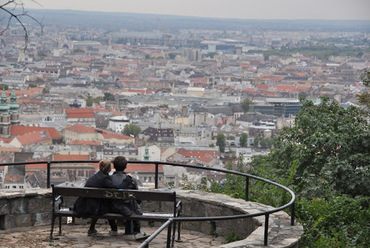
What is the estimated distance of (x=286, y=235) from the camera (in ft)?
12.3

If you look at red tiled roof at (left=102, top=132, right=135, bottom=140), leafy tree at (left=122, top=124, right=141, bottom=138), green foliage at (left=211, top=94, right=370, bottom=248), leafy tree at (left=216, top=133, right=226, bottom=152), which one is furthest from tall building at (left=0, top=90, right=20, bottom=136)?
green foliage at (left=211, top=94, right=370, bottom=248)

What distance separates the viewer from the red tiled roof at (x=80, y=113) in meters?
68.7

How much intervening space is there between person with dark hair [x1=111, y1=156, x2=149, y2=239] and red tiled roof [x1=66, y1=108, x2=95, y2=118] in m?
64.9

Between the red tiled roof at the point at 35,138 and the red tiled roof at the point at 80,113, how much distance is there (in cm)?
1094

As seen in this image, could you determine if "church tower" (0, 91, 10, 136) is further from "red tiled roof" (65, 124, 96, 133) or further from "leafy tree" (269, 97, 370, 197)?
"leafy tree" (269, 97, 370, 197)

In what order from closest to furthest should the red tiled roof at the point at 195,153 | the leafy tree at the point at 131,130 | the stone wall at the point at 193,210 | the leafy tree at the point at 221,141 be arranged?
the stone wall at the point at 193,210
the red tiled roof at the point at 195,153
the leafy tree at the point at 221,141
the leafy tree at the point at 131,130

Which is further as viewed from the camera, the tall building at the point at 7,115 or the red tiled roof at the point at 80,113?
the red tiled roof at the point at 80,113

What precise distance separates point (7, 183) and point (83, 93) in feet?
182

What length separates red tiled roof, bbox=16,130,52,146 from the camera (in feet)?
170

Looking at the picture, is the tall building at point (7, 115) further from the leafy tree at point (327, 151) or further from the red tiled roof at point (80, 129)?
the leafy tree at point (327, 151)

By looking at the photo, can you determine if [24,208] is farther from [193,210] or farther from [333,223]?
[333,223]

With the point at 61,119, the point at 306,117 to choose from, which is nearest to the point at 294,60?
the point at 61,119

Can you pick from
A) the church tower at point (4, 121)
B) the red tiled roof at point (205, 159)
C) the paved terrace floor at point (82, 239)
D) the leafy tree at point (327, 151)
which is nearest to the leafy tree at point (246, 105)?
the church tower at point (4, 121)

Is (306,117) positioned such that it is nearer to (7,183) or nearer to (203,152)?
(7,183)
